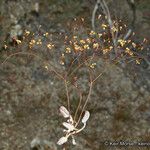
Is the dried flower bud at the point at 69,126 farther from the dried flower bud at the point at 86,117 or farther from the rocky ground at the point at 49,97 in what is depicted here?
the dried flower bud at the point at 86,117

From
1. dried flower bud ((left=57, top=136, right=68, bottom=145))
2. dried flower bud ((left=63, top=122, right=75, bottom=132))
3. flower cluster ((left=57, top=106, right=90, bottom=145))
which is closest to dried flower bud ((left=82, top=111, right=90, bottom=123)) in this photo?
flower cluster ((left=57, top=106, right=90, bottom=145))

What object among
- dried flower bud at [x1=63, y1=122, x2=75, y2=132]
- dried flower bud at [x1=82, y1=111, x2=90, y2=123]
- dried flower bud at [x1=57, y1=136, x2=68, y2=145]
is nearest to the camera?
dried flower bud at [x1=57, y1=136, x2=68, y2=145]

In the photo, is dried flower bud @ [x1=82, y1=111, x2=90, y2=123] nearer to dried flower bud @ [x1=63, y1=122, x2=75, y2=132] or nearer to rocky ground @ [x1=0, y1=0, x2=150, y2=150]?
rocky ground @ [x1=0, y1=0, x2=150, y2=150]

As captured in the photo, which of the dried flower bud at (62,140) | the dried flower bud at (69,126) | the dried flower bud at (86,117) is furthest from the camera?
the dried flower bud at (86,117)

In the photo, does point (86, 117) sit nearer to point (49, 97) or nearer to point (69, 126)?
point (69, 126)

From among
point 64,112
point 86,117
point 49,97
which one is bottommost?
point 86,117

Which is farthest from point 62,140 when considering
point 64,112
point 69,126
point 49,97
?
point 49,97

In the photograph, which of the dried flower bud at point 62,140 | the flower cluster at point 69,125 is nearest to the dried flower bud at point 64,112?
the flower cluster at point 69,125

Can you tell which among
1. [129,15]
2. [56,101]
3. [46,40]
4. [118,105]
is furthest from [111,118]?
[129,15]
